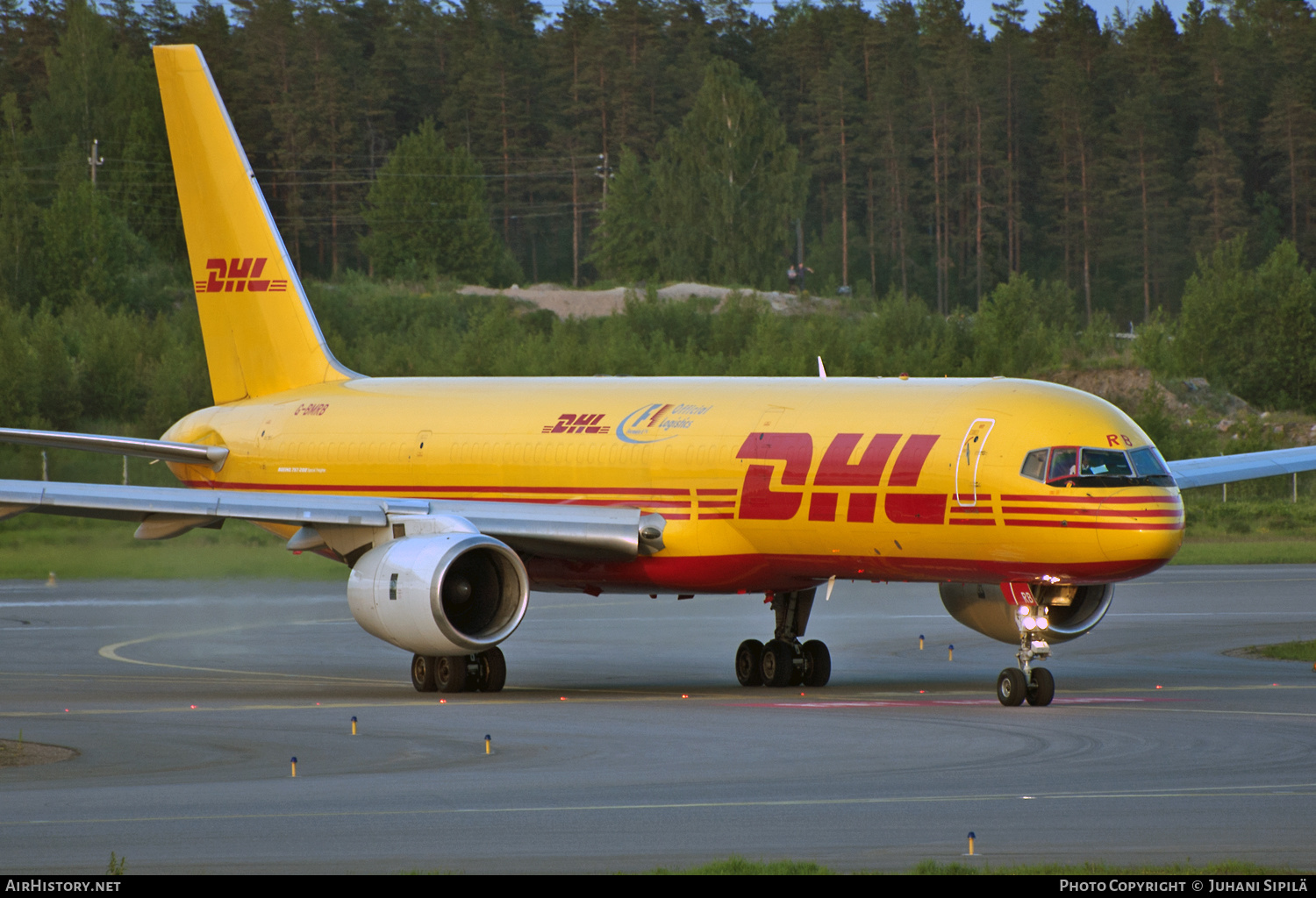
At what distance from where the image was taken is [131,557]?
137 ft

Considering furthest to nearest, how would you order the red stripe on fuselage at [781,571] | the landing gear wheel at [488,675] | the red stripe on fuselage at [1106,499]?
the landing gear wheel at [488,675] < the red stripe on fuselage at [781,571] < the red stripe on fuselage at [1106,499]

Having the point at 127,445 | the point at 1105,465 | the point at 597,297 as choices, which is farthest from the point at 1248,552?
the point at 597,297

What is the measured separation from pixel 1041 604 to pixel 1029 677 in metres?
1.43

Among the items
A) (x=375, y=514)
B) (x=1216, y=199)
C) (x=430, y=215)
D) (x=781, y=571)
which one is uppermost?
(x=1216, y=199)

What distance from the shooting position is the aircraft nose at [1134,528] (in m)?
21.2

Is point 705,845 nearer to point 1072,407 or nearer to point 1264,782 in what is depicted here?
point 1264,782

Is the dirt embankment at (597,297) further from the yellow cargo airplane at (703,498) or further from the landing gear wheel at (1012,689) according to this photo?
the landing gear wheel at (1012,689)

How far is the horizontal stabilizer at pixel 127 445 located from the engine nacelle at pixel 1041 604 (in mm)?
12476

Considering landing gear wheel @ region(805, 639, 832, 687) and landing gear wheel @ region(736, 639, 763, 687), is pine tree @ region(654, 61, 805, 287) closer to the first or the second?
landing gear wheel @ region(736, 639, 763, 687)

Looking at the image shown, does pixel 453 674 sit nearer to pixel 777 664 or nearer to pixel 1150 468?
pixel 777 664

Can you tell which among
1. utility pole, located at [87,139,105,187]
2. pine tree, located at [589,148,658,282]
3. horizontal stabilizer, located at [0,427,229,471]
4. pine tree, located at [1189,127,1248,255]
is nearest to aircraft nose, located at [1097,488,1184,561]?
horizontal stabilizer, located at [0,427,229,471]

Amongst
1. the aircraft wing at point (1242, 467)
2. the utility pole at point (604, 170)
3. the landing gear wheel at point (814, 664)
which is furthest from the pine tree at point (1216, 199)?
the landing gear wheel at point (814, 664)

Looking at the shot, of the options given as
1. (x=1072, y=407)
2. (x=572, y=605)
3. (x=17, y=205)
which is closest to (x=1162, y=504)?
(x=1072, y=407)

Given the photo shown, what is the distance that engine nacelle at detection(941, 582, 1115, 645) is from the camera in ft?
76.4
